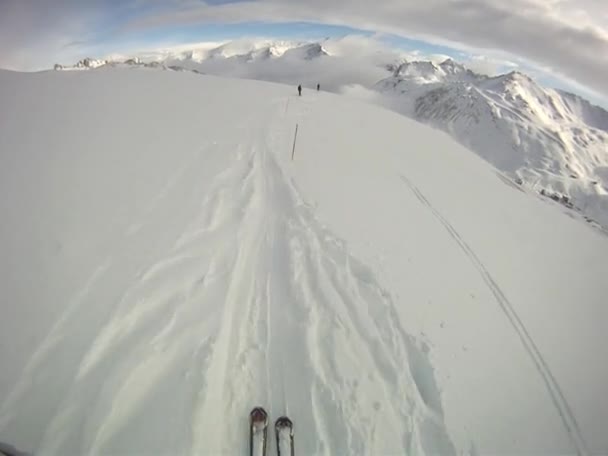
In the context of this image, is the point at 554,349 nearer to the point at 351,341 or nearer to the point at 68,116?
the point at 351,341

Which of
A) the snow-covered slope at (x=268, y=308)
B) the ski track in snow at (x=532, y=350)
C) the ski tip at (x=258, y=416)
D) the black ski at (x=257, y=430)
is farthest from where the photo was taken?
the ski track in snow at (x=532, y=350)

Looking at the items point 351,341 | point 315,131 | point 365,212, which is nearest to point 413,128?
point 315,131

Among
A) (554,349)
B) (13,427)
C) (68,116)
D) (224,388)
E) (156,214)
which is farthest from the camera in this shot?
(68,116)

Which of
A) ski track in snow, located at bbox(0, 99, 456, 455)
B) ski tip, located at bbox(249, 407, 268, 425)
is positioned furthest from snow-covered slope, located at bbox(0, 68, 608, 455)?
ski tip, located at bbox(249, 407, 268, 425)

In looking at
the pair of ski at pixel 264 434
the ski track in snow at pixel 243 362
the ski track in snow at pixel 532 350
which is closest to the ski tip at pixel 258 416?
the pair of ski at pixel 264 434

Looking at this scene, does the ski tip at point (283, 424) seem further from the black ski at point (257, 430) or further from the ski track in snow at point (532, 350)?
the ski track in snow at point (532, 350)

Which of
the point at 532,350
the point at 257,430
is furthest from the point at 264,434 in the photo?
the point at 532,350

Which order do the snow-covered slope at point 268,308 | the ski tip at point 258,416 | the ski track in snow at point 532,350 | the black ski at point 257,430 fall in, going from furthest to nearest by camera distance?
the ski track in snow at point 532,350
the snow-covered slope at point 268,308
the ski tip at point 258,416
the black ski at point 257,430
